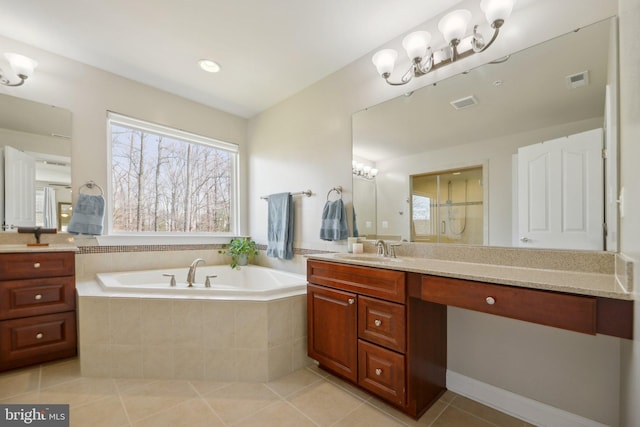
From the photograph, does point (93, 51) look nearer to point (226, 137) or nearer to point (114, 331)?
point (226, 137)

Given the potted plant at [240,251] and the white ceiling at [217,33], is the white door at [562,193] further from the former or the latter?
the potted plant at [240,251]

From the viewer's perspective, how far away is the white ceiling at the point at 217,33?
1851mm

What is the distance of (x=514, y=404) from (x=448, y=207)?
1.17 metres

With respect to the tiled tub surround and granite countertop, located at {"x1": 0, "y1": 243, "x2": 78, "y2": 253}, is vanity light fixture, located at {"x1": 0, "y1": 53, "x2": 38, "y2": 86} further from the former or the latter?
the tiled tub surround

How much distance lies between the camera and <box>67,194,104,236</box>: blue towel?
237 cm

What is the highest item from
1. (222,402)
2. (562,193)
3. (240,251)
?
(562,193)

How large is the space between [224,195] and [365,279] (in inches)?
96.2

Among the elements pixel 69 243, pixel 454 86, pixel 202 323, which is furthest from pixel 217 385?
pixel 454 86

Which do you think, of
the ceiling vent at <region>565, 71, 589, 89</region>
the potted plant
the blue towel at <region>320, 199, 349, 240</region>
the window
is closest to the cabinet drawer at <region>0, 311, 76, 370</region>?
the window

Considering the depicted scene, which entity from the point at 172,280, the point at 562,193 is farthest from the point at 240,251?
the point at 562,193

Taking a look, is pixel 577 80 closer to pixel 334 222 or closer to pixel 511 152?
pixel 511 152

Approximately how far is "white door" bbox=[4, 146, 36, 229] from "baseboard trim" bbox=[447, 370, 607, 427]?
3366mm

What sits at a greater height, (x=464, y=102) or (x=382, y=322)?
(x=464, y=102)

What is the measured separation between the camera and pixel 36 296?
6.73 feet
